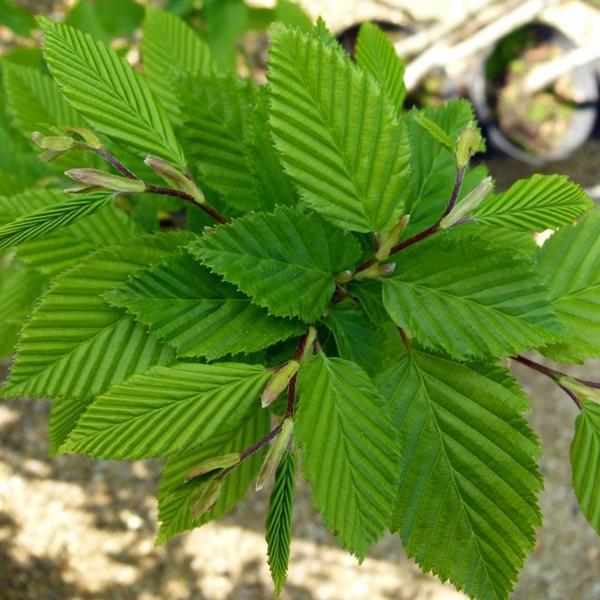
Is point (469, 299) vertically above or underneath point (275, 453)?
above

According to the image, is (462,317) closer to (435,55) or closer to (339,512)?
(339,512)

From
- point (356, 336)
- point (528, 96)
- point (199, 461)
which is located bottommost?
point (199, 461)

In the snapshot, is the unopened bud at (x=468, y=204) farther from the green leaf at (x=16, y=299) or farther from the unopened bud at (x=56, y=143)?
the green leaf at (x=16, y=299)

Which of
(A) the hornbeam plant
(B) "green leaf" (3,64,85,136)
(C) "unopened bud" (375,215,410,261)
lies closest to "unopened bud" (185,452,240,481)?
(A) the hornbeam plant

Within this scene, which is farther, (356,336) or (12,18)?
(12,18)

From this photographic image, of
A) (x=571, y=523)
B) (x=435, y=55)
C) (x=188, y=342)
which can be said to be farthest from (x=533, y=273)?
(x=571, y=523)

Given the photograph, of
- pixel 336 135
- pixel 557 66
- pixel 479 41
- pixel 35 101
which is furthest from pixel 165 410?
pixel 557 66

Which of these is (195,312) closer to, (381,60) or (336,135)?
(336,135)
